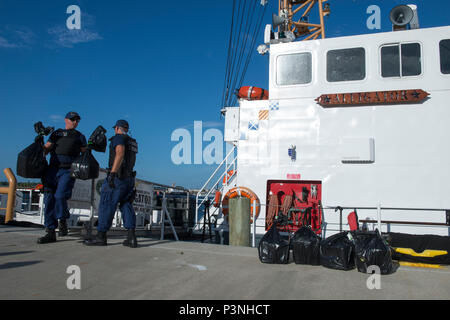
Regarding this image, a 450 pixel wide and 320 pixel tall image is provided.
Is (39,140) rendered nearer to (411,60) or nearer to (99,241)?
(99,241)

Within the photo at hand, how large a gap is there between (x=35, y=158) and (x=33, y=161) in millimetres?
51

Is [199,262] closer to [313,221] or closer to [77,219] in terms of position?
[313,221]

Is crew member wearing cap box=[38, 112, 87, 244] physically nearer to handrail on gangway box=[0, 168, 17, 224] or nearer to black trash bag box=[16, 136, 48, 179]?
black trash bag box=[16, 136, 48, 179]

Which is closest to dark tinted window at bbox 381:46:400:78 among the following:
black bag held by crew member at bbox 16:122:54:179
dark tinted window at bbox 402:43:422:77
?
dark tinted window at bbox 402:43:422:77

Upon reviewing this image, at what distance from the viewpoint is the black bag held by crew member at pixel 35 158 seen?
492 cm

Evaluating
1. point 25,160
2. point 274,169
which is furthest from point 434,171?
point 25,160

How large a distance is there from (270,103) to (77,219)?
24.4 feet

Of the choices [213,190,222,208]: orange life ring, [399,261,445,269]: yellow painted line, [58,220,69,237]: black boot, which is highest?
[213,190,222,208]: orange life ring

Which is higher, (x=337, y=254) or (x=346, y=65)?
(x=346, y=65)

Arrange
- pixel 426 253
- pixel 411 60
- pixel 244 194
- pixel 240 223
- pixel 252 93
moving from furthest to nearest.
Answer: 1. pixel 252 93
2. pixel 244 194
3. pixel 411 60
4. pixel 240 223
5. pixel 426 253

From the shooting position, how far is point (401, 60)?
7.59m

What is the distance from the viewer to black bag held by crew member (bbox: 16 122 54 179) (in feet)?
16.1

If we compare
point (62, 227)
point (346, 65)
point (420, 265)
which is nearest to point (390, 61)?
point (346, 65)

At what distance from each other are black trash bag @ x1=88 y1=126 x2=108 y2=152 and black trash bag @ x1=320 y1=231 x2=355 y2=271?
3442mm
